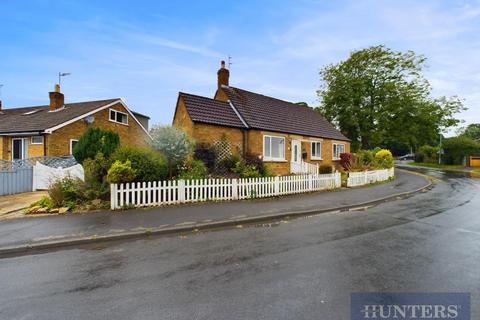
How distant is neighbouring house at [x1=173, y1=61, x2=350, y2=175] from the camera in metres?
14.6

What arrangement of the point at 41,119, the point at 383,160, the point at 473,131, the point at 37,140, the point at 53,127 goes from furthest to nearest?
the point at 473,131 → the point at 383,160 → the point at 41,119 → the point at 37,140 → the point at 53,127

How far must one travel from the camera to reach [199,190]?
9.78 m

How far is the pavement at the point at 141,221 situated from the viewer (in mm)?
5754

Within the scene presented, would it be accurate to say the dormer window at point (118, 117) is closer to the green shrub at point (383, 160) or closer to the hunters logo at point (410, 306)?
the hunters logo at point (410, 306)

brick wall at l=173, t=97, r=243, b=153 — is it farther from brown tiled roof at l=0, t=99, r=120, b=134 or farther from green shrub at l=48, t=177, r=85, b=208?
brown tiled roof at l=0, t=99, r=120, b=134

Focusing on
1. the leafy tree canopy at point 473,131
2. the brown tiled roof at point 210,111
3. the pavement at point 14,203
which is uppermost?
the leafy tree canopy at point 473,131

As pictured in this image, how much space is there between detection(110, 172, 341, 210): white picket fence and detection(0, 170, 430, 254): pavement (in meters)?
0.52

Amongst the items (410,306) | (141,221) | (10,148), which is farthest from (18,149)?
(410,306)

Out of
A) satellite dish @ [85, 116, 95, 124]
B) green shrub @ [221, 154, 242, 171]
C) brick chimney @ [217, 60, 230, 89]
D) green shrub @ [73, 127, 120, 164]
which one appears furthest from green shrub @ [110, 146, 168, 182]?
satellite dish @ [85, 116, 95, 124]

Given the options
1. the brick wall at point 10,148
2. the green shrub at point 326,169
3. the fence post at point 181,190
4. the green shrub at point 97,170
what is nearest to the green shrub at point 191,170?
the fence post at point 181,190

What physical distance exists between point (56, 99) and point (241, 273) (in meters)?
24.8

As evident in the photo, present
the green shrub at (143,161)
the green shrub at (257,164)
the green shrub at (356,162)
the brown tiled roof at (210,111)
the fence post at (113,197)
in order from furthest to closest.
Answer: the green shrub at (356,162) → the brown tiled roof at (210,111) → the green shrub at (257,164) → the green shrub at (143,161) → the fence post at (113,197)

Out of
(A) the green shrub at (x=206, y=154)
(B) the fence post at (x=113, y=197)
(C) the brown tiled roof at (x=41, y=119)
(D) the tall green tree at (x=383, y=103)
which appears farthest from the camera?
(D) the tall green tree at (x=383, y=103)

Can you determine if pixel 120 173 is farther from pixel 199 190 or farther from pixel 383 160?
pixel 383 160
